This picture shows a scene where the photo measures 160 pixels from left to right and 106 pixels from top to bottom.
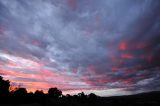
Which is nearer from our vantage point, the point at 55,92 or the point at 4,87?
the point at 4,87

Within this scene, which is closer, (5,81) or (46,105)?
(46,105)

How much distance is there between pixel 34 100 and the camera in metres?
81.4

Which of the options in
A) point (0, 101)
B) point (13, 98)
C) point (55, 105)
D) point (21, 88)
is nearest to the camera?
point (55, 105)

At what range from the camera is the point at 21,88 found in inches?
3711

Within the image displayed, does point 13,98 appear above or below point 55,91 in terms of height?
below

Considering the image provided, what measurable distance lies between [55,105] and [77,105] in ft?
30.4

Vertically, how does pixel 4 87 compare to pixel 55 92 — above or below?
below

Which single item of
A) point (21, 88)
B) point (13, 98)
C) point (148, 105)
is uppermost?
point (21, 88)

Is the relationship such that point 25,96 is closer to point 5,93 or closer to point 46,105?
point 5,93

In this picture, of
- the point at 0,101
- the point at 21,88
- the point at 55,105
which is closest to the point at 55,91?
the point at 21,88

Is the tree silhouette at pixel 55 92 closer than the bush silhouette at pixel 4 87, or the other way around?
the bush silhouette at pixel 4 87

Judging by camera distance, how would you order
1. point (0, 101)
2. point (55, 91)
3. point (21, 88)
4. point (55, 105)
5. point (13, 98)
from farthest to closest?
point (55, 91) → point (21, 88) → point (13, 98) → point (0, 101) → point (55, 105)

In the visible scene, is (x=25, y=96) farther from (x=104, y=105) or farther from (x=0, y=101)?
(x=104, y=105)

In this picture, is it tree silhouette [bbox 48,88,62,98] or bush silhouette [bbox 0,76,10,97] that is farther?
tree silhouette [bbox 48,88,62,98]
